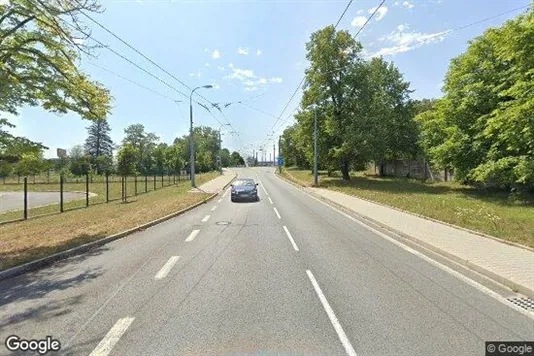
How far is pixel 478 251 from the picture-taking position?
823 centimetres

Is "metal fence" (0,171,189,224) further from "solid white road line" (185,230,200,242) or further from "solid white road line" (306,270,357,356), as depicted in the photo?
"solid white road line" (306,270,357,356)

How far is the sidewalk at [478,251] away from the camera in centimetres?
638

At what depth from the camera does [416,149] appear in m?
47.0

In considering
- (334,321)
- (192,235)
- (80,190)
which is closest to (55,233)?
(192,235)

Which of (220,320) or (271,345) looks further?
(220,320)

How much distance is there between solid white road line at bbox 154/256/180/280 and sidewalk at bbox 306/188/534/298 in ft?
19.8

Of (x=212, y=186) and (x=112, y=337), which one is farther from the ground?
(x=212, y=186)

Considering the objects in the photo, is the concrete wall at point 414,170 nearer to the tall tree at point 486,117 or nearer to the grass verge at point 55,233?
the tall tree at point 486,117

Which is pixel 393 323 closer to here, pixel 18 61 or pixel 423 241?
pixel 423 241

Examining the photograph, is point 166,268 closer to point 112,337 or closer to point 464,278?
point 112,337

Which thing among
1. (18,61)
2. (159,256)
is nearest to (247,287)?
(159,256)

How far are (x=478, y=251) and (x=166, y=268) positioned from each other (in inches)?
274

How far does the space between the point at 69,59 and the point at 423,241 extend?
12.5 meters

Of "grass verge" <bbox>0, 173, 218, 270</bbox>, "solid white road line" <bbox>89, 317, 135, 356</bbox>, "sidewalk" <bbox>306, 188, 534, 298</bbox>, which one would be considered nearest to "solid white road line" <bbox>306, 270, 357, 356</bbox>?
"solid white road line" <bbox>89, 317, 135, 356</bbox>
